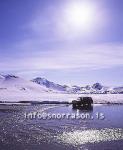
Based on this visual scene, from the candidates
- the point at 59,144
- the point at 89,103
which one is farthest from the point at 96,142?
the point at 89,103

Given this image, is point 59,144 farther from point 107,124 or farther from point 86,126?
point 107,124

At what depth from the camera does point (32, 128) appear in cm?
4338

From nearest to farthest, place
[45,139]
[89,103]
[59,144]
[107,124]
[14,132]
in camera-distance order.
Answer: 1. [59,144]
2. [45,139]
3. [14,132]
4. [107,124]
5. [89,103]

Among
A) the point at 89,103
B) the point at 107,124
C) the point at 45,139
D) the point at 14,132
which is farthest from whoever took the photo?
the point at 89,103

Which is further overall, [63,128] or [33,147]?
[63,128]

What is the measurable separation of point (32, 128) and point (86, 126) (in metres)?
8.72

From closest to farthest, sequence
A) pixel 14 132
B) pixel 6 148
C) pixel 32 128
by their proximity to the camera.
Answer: pixel 6 148 → pixel 14 132 → pixel 32 128

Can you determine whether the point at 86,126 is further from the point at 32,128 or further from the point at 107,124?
the point at 32,128

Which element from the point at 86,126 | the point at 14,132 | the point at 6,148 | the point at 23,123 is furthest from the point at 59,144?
the point at 23,123

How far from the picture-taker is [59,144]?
32562mm

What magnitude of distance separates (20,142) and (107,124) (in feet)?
61.3

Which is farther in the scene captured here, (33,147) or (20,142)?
(20,142)

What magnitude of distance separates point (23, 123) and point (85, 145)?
18584 millimetres

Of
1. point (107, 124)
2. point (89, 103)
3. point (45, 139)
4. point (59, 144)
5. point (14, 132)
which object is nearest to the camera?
point (59, 144)
